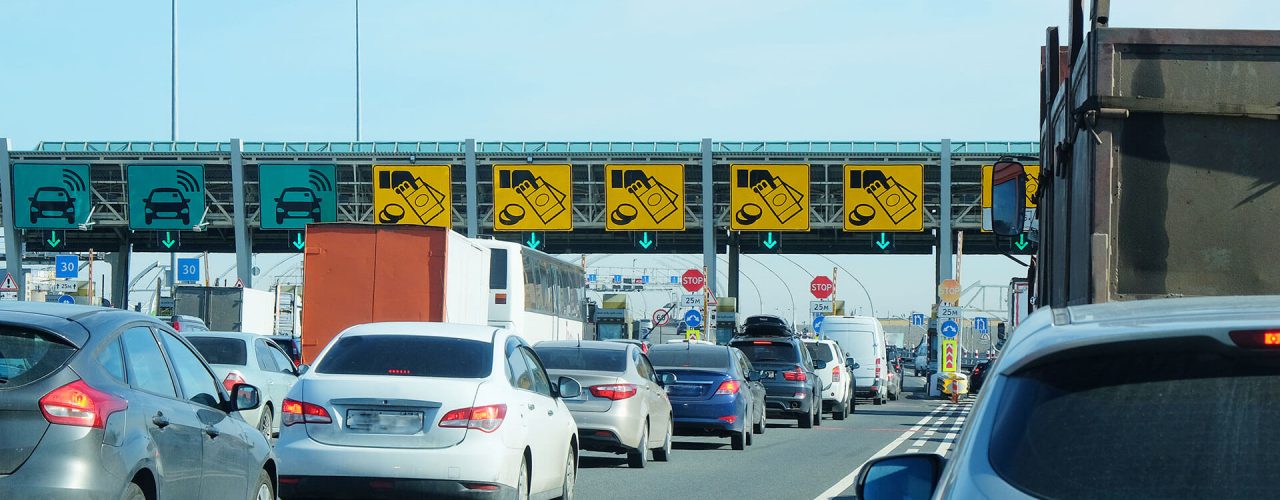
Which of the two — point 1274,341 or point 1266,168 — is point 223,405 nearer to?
point 1266,168

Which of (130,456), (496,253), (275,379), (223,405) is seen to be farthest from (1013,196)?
(496,253)

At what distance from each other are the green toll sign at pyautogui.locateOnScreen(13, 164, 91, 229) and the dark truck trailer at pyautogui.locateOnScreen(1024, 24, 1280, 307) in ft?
149

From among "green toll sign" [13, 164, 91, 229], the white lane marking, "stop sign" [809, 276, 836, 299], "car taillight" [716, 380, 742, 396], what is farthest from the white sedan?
"stop sign" [809, 276, 836, 299]

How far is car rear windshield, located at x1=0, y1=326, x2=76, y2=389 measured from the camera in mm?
6688

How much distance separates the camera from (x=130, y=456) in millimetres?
6855

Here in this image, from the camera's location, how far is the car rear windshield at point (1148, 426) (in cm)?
309

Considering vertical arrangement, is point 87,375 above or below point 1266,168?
below

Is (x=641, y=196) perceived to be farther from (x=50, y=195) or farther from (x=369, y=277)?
(x=369, y=277)

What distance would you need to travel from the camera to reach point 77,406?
6641mm

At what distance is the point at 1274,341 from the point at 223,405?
20.7ft

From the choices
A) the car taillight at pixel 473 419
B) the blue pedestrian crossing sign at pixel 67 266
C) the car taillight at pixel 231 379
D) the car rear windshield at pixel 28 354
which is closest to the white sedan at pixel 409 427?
the car taillight at pixel 473 419

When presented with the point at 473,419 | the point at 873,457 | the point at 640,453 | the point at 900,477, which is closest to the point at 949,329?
the point at 640,453

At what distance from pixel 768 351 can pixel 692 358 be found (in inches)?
250

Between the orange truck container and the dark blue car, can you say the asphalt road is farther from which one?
the orange truck container
